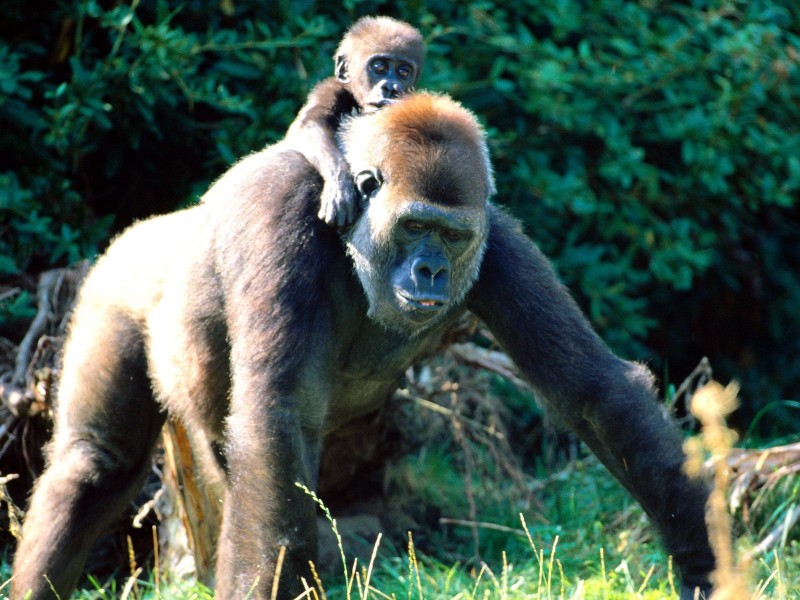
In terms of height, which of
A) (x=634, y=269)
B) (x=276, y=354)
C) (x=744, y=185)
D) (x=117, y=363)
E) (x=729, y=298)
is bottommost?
(x=729, y=298)

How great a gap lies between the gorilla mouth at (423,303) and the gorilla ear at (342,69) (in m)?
1.54

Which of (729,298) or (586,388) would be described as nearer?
(586,388)

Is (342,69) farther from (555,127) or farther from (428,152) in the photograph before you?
(555,127)

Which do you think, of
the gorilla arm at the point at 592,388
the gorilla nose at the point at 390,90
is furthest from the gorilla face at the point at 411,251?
the gorilla nose at the point at 390,90

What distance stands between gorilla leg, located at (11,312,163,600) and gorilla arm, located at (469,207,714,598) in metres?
1.40

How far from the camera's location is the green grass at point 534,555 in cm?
434

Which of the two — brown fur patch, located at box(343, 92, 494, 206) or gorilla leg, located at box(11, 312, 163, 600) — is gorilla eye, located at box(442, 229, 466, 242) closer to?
brown fur patch, located at box(343, 92, 494, 206)

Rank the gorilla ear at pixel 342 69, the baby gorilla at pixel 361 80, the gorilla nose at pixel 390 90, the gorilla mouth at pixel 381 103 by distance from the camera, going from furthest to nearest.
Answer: the gorilla ear at pixel 342 69 → the gorilla nose at pixel 390 90 → the gorilla mouth at pixel 381 103 → the baby gorilla at pixel 361 80

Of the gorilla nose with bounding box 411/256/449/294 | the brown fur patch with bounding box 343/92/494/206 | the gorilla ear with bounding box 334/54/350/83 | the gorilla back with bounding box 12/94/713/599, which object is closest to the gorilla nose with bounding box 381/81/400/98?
the gorilla ear with bounding box 334/54/350/83

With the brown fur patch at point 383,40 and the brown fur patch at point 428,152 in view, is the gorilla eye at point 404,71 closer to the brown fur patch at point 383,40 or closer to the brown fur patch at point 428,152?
the brown fur patch at point 383,40

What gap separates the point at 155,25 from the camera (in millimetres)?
5816

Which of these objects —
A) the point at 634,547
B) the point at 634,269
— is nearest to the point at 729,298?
the point at 634,269

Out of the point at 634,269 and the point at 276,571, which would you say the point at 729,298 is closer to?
the point at 634,269

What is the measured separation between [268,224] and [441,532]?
2594mm
